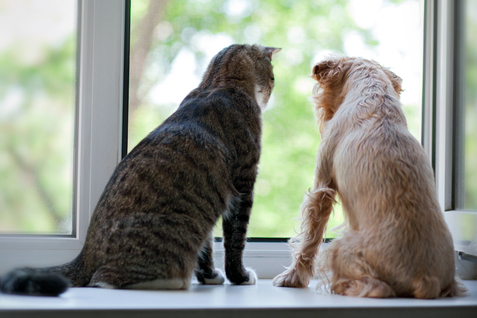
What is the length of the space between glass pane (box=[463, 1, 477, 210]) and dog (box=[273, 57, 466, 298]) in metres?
0.48

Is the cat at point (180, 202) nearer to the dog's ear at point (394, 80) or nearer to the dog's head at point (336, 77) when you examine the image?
the dog's head at point (336, 77)

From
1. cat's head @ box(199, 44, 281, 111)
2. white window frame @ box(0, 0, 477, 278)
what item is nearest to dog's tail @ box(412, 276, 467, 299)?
white window frame @ box(0, 0, 477, 278)

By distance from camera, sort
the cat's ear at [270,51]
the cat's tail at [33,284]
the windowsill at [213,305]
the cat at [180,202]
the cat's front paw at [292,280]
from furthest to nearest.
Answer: the cat's ear at [270,51]
the cat's front paw at [292,280]
the cat at [180,202]
the cat's tail at [33,284]
the windowsill at [213,305]

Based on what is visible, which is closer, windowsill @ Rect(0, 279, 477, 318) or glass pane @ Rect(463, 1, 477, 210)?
windowsill @ Rect(0, 279, 477, 318)

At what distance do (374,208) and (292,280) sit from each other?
405 millimetres

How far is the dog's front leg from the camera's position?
123 centimetres

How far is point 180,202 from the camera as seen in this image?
1.22 metres

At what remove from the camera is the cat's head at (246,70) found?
4.87 ft

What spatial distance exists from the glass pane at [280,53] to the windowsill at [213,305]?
631mm

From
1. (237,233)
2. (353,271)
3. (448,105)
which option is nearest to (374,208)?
(353,271)

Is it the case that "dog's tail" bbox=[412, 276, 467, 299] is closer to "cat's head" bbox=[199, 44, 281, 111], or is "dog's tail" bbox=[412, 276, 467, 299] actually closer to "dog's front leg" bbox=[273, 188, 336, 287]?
"dog's front leg" bbox=[273, 188, 336, 287]

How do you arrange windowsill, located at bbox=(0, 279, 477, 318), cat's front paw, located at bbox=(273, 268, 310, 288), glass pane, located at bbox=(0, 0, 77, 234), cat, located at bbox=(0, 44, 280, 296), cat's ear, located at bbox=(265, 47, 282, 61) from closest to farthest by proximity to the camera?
windowsill, located at bbox=(0, 279, 477, 318), cat, located at bbox=(0, 44, 280, 296), cat's front paw, located at bbox=(273, 268, 310, 288), glass pane, located at bbox=(0, 0, 77, 234), cat's ear, located at bbox=(265, 47, 282, 61)

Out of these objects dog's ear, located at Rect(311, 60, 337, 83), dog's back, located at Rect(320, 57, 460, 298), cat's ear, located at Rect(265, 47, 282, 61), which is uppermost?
cat's ear, located at Rect(265, 47, 282, 61)

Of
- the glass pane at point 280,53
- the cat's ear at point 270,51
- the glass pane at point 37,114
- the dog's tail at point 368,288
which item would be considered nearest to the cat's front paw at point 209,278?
the glass pane at point 280,53
